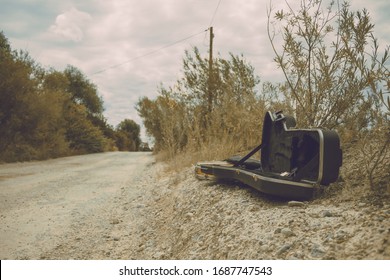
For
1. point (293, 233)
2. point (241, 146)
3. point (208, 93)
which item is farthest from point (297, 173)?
point (208, 93)

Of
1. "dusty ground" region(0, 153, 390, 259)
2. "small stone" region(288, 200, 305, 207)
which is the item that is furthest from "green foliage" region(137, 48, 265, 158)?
"small stone" region(288, 200, 305, 207)

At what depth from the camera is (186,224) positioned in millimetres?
3600

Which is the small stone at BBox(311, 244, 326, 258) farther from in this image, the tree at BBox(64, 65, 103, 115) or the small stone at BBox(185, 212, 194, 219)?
the tree at BBox(64, 65, 103, 115)

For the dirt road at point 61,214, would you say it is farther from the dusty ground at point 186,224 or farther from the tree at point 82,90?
the tree at point 82,90

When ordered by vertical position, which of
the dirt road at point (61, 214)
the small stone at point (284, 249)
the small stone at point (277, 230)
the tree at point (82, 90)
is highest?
the tree at point (82, 90)

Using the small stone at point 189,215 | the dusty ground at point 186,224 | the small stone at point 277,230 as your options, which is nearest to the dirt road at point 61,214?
the dusty ground at point 186,224

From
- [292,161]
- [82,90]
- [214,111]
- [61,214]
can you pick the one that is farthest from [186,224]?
[82,90]

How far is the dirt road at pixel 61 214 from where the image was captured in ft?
11.6

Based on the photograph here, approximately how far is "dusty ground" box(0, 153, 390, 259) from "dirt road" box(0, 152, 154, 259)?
0.04 feet

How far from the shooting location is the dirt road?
3.52m

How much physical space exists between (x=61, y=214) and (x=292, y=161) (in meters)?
3.31

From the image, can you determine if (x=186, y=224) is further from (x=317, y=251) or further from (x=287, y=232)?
(x=317, y=251)

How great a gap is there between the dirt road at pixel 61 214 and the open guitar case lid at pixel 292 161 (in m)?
1.70

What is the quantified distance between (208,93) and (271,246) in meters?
9.55
